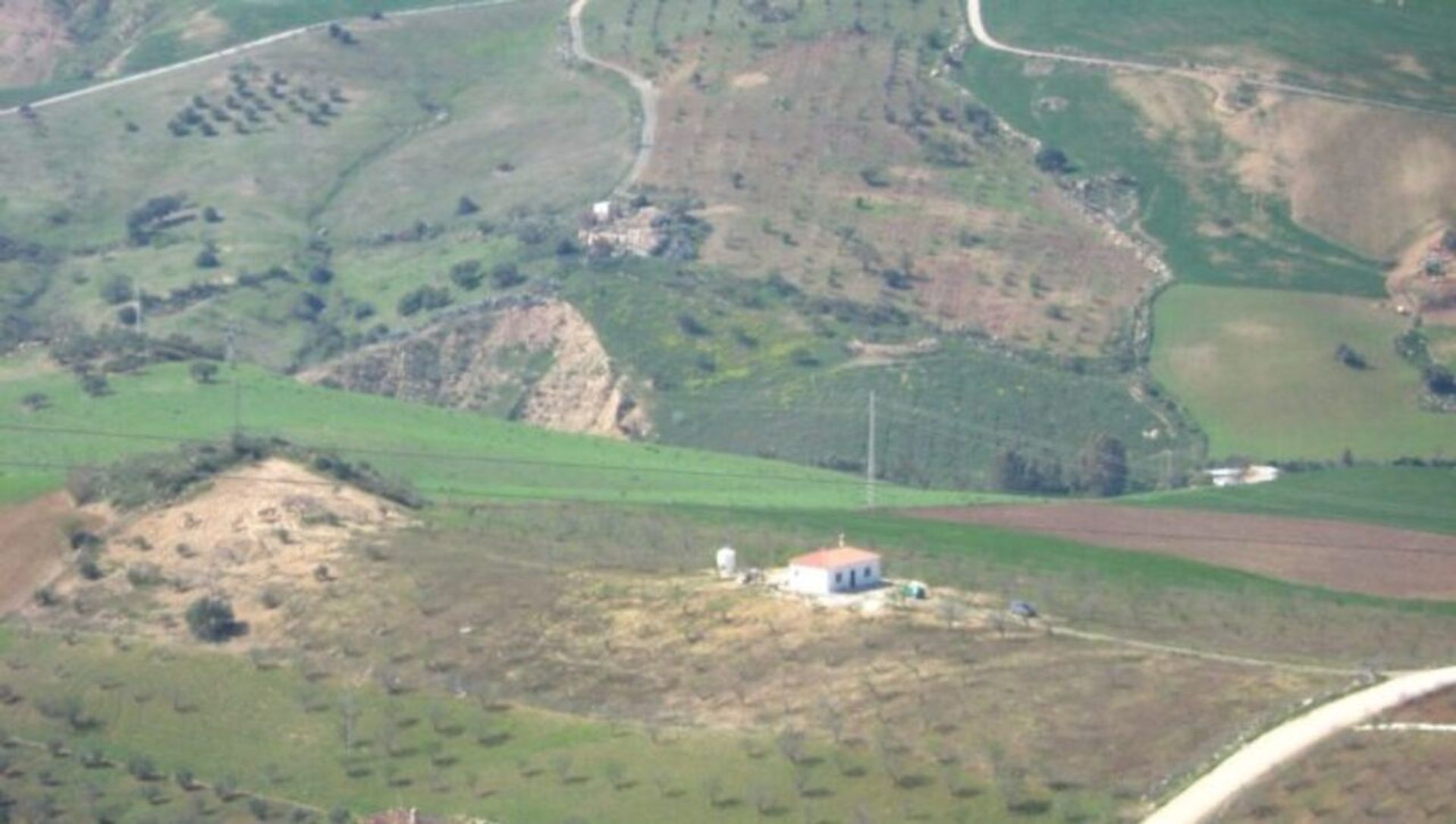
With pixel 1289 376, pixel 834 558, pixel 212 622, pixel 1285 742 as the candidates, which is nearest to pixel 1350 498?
pixel 1289 376

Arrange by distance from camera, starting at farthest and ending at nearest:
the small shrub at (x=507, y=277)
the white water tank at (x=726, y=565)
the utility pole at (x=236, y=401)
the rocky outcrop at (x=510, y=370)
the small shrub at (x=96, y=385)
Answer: the small shrub at (x=507, y=277), the rocky outcrop at (x=510, y=370), the small shrub at (x=96, y=385), the utility pole at (x=236, y=401), the white water tank at (x=726, y=565)

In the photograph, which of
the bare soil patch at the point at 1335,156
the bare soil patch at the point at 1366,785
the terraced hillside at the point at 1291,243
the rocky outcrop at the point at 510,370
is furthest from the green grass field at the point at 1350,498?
the bare soil patch at the point at 1366,785

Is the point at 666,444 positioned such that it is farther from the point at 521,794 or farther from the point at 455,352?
the point at 521,794

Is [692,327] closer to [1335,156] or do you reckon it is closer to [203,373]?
[203,373]

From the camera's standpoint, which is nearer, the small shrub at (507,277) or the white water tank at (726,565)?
the white water tank at (726,565)

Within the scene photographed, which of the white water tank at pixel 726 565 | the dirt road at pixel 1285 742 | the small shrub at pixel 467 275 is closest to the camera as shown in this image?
the dirt road at pixel 1285 742

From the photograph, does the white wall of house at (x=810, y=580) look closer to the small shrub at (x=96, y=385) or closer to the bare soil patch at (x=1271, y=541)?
the bare soil patch at (x=1271, y=541)
